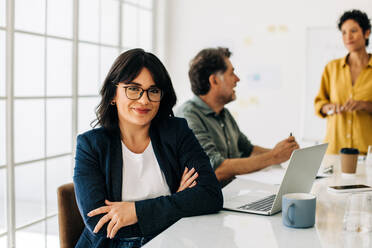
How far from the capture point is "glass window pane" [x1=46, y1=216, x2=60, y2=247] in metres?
3.12

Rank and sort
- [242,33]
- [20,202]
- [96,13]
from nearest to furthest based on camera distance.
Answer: [20,202], [96,13], [242,33]

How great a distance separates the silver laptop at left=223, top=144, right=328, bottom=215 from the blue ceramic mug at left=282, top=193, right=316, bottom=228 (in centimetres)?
12

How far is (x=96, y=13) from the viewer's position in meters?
3.64

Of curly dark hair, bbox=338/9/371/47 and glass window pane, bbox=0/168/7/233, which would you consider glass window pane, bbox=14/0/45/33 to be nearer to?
glass window pane, bbox=0/168/7/233

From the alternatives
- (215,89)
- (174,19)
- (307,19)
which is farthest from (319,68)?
(215,89)

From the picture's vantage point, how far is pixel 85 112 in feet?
11.7

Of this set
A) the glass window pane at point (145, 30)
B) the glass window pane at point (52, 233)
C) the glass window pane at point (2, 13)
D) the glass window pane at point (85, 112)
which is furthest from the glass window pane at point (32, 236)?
the glass window pane at point (145, 30)

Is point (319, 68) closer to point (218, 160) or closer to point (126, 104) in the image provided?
point (218, 160)

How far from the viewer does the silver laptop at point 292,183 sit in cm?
143

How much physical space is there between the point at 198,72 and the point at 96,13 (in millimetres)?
1537

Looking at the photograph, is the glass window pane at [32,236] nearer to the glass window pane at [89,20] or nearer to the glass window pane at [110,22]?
the glass window pane at [89,20]

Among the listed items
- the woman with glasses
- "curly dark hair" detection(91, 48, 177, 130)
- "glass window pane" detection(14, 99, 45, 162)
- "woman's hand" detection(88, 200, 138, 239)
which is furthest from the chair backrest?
"glass window pane" detection(14, 99, 45, 162)

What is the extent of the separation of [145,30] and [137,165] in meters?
3.16

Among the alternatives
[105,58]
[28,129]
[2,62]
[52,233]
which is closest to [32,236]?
[52,233]
